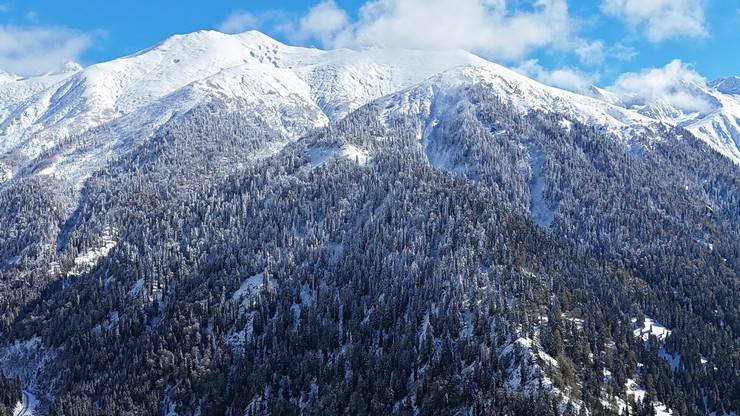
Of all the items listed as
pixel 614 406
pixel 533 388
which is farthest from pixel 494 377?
pixel 614 406

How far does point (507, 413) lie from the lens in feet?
613

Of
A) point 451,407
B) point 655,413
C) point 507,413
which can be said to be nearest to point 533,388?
point 507,413

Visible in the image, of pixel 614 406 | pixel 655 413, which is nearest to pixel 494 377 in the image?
pixel 614 406

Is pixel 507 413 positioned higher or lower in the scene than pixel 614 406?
lower

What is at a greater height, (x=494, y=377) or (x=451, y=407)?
(x=494, y=377)

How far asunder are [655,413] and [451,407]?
6129 centimetres

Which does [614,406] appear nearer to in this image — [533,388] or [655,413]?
[655,413]

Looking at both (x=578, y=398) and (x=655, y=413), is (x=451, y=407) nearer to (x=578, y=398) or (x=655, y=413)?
(x=578, y=398)

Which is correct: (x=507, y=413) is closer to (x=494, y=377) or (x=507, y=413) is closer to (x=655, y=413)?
(x=494, y=377)

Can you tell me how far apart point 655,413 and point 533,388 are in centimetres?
4022

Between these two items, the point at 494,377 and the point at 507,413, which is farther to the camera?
the point at 494,377

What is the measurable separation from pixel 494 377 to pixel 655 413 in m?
49.2

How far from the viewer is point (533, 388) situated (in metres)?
191

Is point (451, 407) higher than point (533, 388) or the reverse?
the reverse
